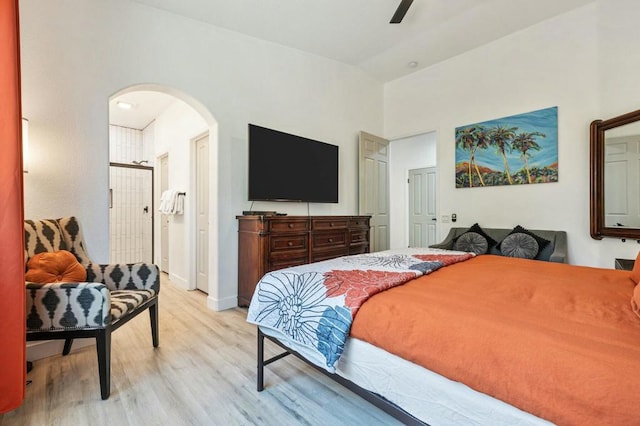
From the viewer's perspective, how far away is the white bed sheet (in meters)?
0.85

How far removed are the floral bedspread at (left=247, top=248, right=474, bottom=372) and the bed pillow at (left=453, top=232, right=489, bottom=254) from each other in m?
1.97

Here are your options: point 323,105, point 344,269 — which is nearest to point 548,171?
point 323,105

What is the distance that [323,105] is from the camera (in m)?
4.13

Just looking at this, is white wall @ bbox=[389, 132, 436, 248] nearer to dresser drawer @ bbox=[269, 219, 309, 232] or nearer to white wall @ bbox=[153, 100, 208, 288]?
dresser drawer @ bbox=[269, 219, 309, 232]

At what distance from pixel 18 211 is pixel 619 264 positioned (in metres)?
4.59

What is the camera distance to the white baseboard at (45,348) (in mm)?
2078

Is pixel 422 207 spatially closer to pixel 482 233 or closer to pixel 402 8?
pixel 482 233

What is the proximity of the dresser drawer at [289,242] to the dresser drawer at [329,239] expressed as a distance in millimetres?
139

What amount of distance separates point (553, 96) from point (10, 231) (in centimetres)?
473

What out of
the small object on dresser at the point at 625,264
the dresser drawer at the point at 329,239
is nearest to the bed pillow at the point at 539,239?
the small object on dresser at the point at 625,264

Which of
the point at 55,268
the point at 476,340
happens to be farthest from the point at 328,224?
the point at 476,340

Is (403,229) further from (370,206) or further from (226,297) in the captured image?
(226,297)

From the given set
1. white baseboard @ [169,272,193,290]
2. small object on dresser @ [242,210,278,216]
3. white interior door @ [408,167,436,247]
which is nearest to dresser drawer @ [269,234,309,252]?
small object on dresser @ [242,210,278,216]

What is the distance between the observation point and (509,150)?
367cm
